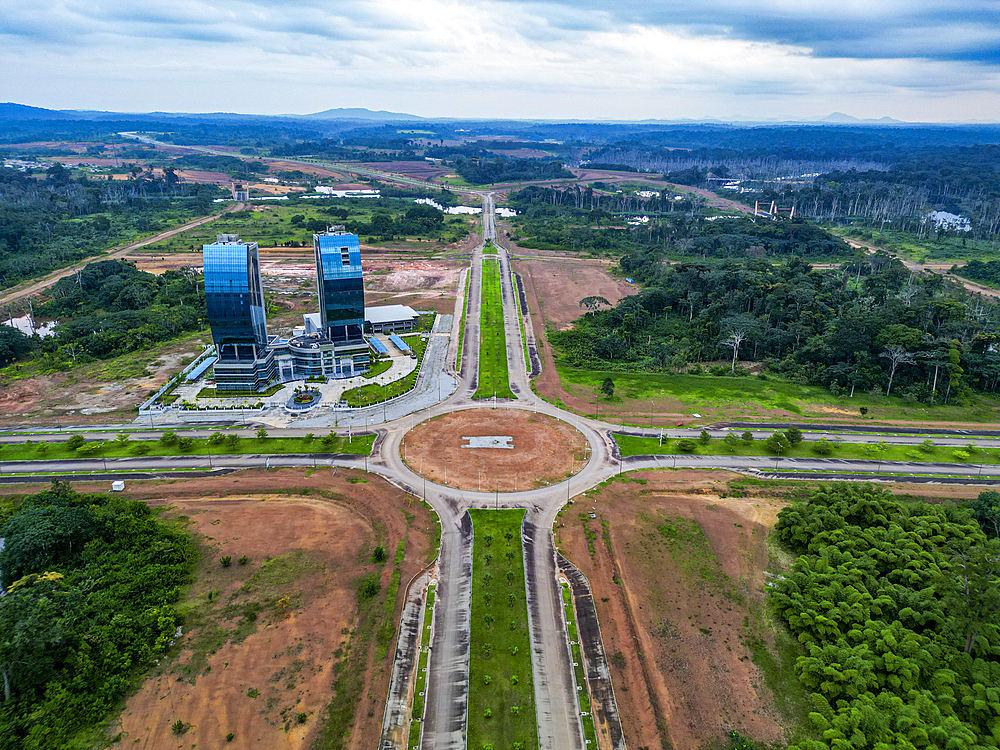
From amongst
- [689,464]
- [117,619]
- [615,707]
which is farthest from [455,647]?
[689,464]

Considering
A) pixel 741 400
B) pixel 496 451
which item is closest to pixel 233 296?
pixel 496 451

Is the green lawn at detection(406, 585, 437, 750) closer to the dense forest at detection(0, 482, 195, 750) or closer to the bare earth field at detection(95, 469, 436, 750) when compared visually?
the bare earth field at detection(95, 469, 436, 750)

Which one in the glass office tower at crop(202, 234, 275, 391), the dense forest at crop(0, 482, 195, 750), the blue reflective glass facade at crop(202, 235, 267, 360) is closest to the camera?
the dense forest at crop(0, 482, 195, 750)

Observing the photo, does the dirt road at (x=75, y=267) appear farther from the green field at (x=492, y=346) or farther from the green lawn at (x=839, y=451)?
the green lawn at (x=839, y=451)

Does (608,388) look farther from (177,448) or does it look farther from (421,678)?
(177,448)

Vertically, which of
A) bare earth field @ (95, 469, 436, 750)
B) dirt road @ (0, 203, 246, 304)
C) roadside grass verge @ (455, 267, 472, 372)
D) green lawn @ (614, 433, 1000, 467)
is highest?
dirt road @ (0, 203, 246, 304)

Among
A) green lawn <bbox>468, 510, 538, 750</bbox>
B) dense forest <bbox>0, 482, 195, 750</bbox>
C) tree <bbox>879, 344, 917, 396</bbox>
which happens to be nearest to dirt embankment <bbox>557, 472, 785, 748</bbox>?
green lawn <bbox>468, 510, 538, 750</bbox>

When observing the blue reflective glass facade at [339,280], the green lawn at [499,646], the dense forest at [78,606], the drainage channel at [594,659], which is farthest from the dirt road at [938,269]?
the dense forest at [78,606]
